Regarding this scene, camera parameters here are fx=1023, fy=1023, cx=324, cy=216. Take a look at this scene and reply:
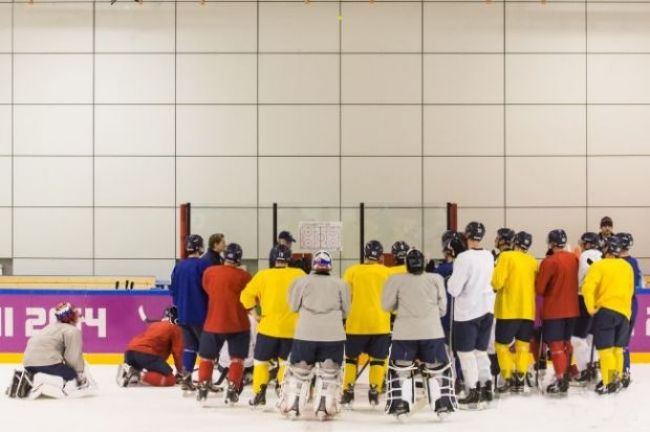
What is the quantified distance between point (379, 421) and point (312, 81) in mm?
8488

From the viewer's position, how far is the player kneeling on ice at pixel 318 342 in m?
10.0

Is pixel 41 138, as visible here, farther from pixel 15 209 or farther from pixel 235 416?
pixel 235 416

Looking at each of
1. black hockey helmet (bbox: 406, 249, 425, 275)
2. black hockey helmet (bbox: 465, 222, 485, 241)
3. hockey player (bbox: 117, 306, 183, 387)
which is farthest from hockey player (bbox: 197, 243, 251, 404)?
black hockey helmet (bbox: 465, 222, 485, 241)

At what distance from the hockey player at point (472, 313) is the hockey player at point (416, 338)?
0.54 m

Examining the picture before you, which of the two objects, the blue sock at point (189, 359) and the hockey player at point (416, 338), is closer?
the hockey player at point (416, 338)

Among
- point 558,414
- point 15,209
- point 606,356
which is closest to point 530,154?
point 606,356

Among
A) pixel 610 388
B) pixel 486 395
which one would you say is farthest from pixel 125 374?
pixel 610 388

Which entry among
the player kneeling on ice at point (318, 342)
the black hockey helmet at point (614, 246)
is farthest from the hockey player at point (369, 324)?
the black hockey helmet at point (614, 246)

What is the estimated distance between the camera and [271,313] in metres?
10.5

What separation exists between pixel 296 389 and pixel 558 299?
3345 mm

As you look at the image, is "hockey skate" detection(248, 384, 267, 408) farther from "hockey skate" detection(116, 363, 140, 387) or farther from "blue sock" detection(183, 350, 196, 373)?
"hockey skate" detection(116, 363, 140, 387)

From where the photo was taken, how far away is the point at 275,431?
9.46 metres

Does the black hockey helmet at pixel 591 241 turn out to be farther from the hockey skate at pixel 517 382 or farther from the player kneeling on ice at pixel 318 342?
the player kneeling on ice at pixel 318 342

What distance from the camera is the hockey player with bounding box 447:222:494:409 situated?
10578 millimetres
